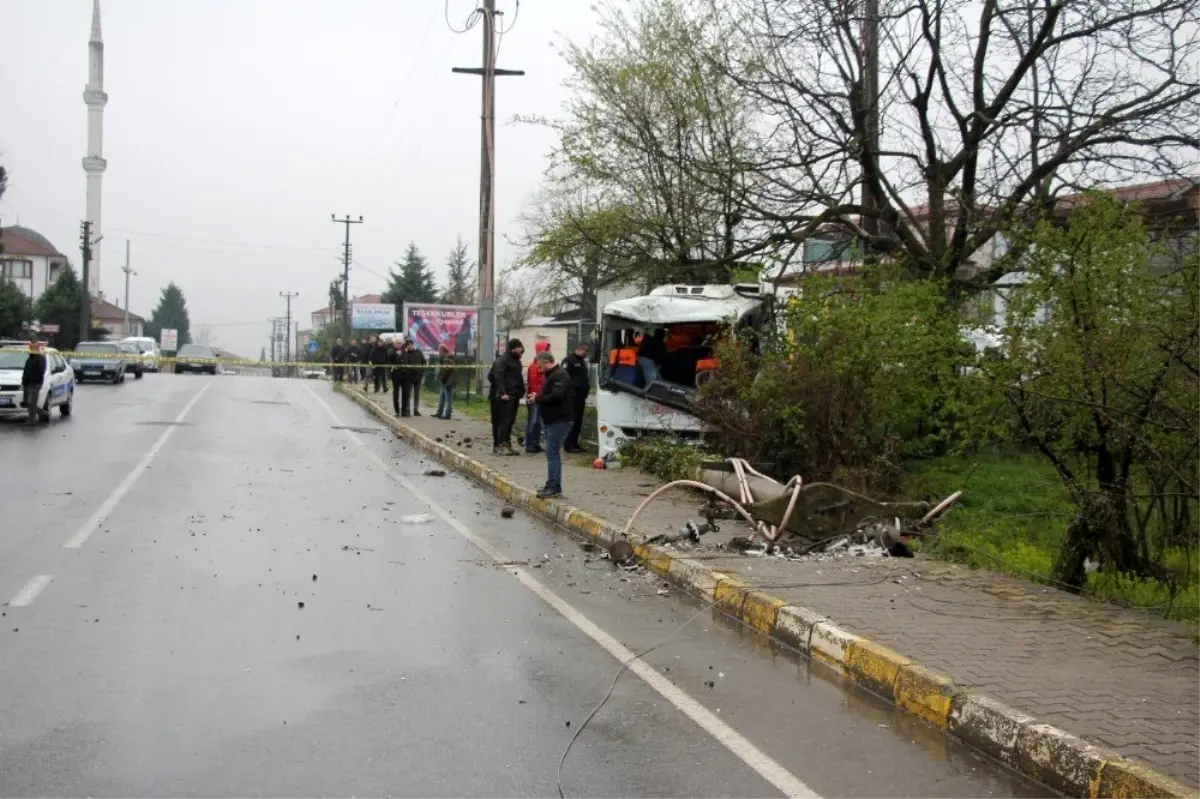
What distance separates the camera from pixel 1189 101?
13.9 meters

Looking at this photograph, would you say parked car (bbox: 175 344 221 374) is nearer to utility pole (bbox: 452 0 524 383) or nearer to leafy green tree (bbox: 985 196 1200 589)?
utility pole (bbox: 452 0 524 383)

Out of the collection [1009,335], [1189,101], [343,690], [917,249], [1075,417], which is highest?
[1189,101]

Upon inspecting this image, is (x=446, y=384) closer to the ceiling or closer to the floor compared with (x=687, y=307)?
closer to the floor

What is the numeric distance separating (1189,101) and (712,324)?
22.6ft

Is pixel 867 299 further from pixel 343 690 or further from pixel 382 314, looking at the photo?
pixel 382 314

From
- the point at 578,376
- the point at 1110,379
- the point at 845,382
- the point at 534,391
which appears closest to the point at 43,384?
the point at 534,391

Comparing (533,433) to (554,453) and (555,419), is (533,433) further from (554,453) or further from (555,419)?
(554,453)

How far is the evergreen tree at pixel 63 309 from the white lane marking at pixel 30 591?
64312 mm

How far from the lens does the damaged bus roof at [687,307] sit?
48.7 ft

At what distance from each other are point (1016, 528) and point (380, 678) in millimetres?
7411

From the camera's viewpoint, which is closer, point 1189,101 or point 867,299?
point 867,299

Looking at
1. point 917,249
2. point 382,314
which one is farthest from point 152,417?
point 382,314

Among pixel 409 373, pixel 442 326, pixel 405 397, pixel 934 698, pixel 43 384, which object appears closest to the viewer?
pixel 934 698

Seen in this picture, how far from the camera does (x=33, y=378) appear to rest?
19812 mm
